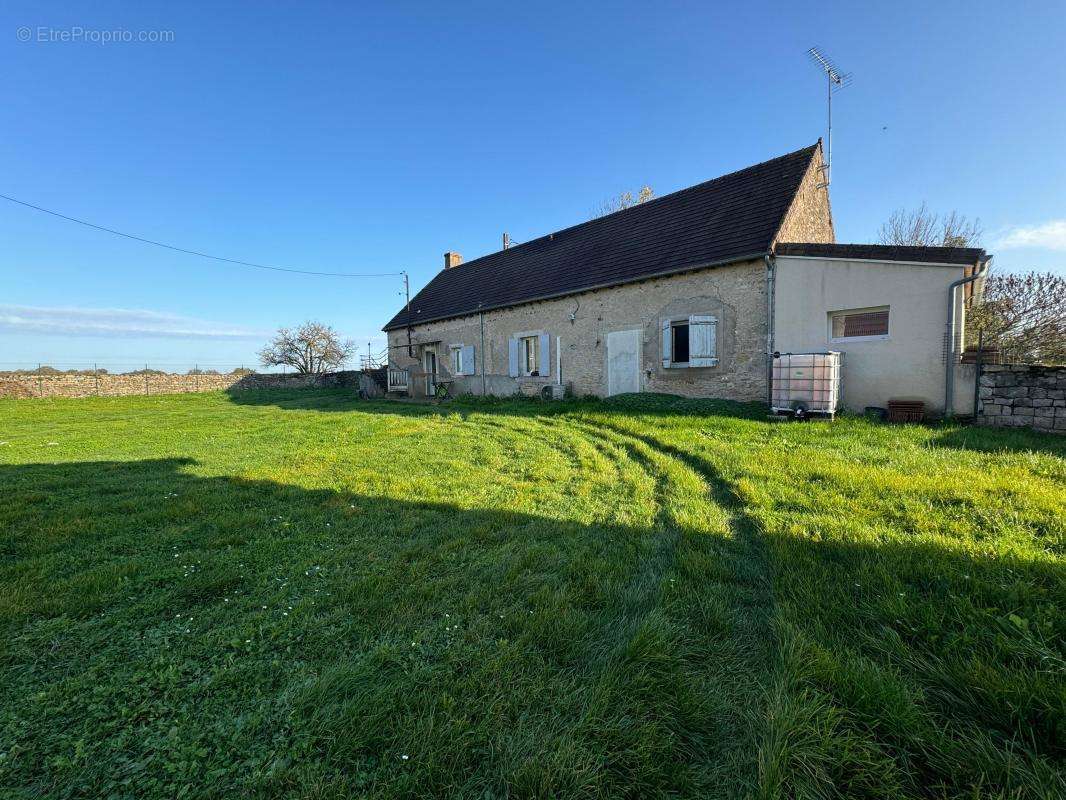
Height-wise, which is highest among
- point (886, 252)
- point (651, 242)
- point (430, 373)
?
point (651, 242)

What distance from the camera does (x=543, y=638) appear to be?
6.83 feet

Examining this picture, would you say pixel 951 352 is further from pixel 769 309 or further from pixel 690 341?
pixel 690 341

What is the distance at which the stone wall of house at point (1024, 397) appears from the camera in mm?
6355

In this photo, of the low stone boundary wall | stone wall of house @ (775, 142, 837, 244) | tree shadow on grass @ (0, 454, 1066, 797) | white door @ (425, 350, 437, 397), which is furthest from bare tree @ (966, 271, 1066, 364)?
the low stone boundary wall

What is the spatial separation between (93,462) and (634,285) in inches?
460

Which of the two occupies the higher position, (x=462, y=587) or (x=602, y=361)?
(x=602, y=361)

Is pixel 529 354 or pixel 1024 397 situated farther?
pixel 529 354

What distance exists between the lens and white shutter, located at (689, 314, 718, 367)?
404 inches

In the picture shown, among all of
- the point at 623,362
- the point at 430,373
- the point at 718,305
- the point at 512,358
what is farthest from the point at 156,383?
the point at 718,305

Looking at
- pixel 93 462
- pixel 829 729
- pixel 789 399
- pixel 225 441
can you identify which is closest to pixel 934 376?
pixel 789 399

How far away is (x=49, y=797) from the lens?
4.25ft

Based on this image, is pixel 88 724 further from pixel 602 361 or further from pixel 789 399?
pixel 602 361

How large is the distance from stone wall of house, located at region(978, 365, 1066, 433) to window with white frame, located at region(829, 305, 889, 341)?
5.61 ft

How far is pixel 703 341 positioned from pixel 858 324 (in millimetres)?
3035
